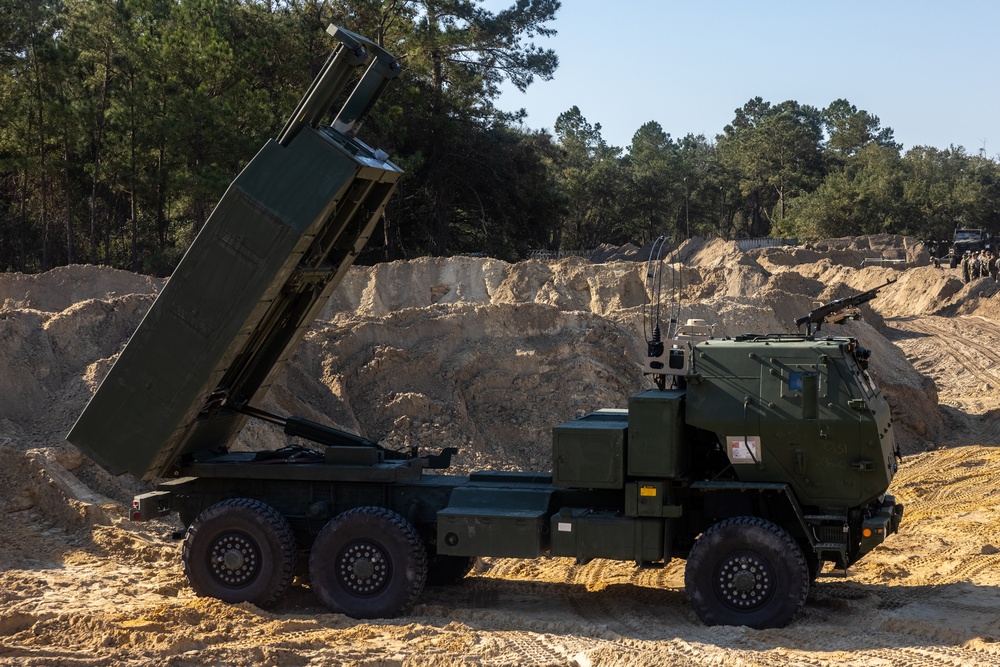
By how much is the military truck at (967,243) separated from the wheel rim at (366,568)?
141 ft

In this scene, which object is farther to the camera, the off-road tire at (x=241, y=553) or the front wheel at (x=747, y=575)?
the off-road tire at (x=241, y=553)

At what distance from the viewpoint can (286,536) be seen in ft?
30.8

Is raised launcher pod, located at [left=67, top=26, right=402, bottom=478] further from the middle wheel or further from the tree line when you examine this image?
the tree line

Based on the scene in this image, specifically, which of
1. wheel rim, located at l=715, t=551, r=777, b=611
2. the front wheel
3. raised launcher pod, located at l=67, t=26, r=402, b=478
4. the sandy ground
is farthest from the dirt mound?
wheel rim, located at l=715, t=551, r=777, b=611

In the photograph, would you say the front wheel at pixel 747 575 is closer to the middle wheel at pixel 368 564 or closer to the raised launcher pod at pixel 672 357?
the raised launcher pod at pixel 672 357

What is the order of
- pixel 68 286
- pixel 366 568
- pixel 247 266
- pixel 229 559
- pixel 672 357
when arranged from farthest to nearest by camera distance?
pixel 68 286
pixel 229 559
pixel 366 568
pixel 672 357
pixel 247 266

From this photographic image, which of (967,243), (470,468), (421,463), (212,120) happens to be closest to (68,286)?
(212,120)

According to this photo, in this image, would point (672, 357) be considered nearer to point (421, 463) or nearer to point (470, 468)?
point (421, 463)

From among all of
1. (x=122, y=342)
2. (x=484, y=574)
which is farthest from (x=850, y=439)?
(x=122, y=342)

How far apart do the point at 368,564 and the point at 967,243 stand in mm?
47208

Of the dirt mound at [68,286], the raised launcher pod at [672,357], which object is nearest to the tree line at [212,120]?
the dirt mound at [68,286]

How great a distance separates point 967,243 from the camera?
49.9 metres

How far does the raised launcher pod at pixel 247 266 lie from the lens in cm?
859

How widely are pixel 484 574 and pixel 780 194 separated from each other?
72053 mm
